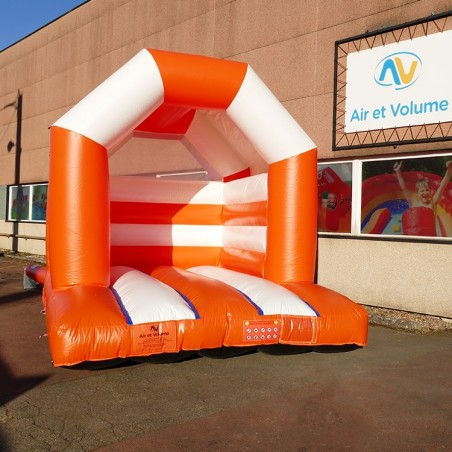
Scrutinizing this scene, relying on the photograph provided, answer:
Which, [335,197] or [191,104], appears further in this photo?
[335,197]

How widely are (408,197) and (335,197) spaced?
3.77ft

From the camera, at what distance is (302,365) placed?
5059mm

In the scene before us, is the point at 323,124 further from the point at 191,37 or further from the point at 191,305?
the point at 191,305

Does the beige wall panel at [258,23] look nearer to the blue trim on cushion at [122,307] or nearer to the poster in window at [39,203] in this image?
the blue trim on cushion at [122,307]

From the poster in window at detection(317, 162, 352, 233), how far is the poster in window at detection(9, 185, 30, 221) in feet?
32.1

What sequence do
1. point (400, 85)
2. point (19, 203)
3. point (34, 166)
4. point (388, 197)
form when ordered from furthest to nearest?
point (19, 203) → point (34, 166) → point (388, 197) → point (400, 85)

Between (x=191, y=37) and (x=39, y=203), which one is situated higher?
(x=191, y=37)

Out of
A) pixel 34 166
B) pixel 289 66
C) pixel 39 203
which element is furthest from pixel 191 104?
pixel 34 166

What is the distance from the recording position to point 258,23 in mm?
9117

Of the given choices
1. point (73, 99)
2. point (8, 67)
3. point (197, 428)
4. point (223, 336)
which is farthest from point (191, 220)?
point (8, 67)

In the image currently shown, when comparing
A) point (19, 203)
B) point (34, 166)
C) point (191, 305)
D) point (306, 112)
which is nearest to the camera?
point (191, 305)

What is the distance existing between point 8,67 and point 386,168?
13839 millimetres

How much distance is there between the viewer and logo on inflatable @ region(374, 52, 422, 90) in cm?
710

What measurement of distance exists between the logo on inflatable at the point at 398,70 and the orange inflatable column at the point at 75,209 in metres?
4.21
